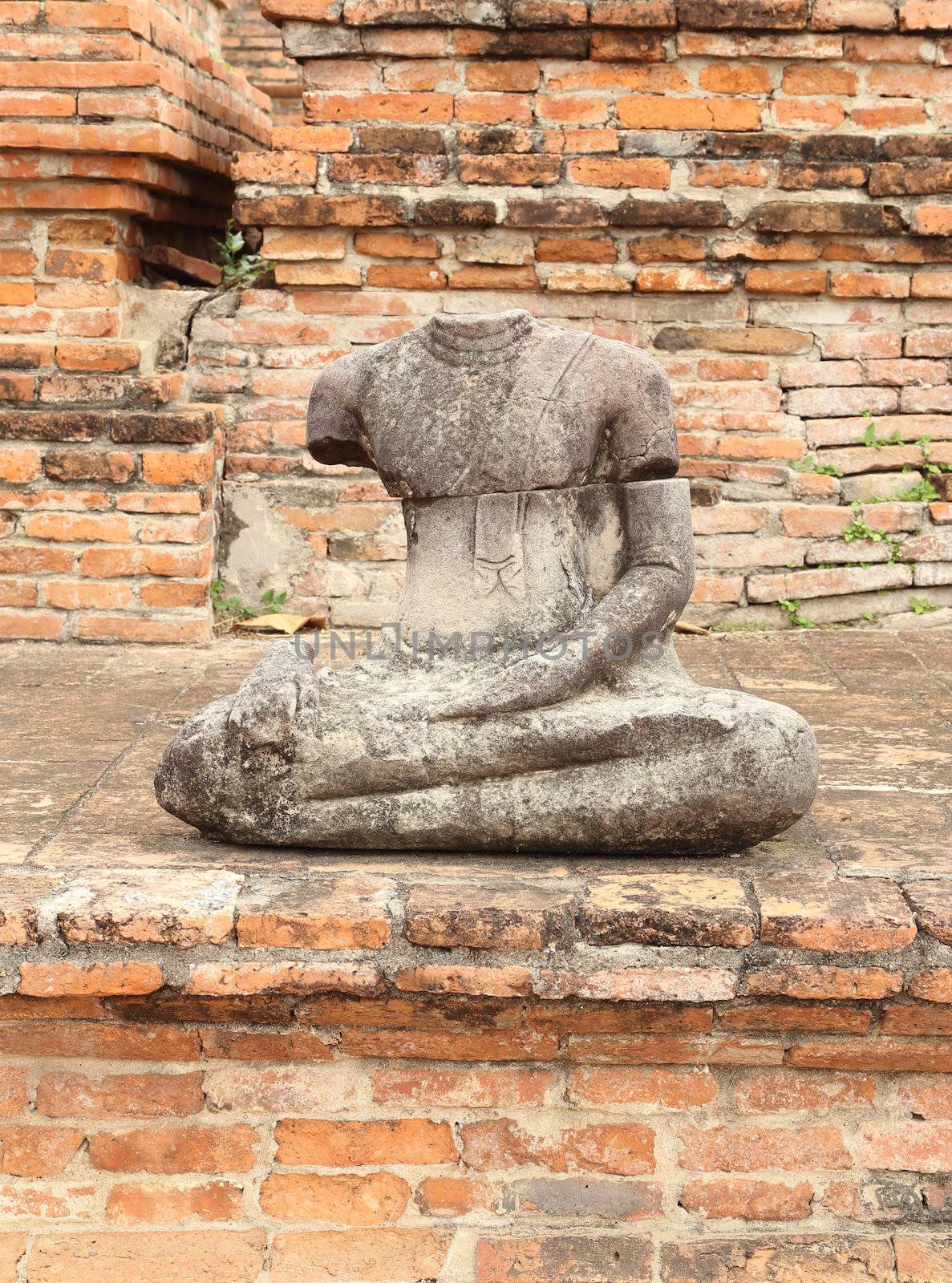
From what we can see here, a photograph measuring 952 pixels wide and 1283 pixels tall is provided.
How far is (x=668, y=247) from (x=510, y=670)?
2.67m

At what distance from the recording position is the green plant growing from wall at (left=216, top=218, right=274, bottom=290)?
5164mm

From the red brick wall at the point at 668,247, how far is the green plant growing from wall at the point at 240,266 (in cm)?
13

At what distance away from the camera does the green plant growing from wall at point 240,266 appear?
516 cm

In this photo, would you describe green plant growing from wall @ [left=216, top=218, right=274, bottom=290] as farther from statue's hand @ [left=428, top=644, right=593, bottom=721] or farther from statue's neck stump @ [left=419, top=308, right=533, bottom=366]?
statue's hand @ [left=428, top=644, right=593, bottom=721]

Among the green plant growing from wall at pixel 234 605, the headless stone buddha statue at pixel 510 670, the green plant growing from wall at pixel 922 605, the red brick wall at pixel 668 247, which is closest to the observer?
the headless stone buddha statue at pixel 510 670

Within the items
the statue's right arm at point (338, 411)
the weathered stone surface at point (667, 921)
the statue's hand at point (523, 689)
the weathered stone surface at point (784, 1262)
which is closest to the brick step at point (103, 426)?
the statue's right arm at point (338, 411)

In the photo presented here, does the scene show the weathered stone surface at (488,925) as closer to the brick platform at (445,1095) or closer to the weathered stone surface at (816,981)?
the brick platform at (445,1095)

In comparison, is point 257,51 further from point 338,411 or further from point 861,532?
point 338,411

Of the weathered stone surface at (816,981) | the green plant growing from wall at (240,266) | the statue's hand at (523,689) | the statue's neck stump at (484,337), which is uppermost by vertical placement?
the green plant growing from wall at (240,266)

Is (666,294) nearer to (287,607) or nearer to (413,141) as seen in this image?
(413,141)

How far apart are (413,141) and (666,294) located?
99cm

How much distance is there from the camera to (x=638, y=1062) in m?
2.54

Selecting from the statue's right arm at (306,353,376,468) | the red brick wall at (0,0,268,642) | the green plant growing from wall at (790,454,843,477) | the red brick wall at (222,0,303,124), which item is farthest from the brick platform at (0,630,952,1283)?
the red brick wall at (222,0,303,124)

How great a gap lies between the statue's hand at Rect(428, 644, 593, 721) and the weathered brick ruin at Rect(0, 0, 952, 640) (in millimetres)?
2313
